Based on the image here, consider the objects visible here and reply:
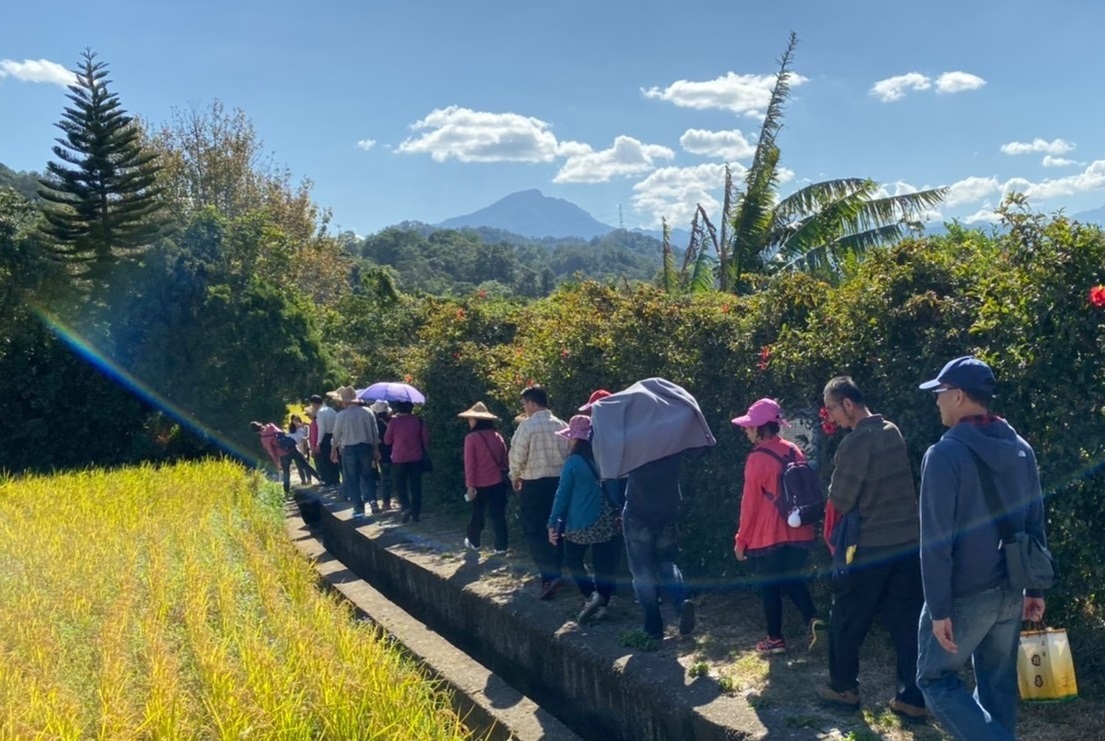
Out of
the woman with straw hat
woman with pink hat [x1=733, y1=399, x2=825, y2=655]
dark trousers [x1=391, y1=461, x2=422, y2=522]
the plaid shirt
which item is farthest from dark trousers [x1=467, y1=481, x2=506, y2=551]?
woman with pink hat [x1=733, y1=399, x2=825, y2=655]

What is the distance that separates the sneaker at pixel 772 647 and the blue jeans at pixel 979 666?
5.53ft

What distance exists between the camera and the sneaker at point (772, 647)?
5117mm

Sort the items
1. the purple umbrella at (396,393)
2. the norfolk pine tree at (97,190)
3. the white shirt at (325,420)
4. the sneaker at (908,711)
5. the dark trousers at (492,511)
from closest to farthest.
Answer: the sneaker at (908,711), the dark trousers at (492,511), the purple umbrella at (396,393), the white shirt at (325,420), the norfolk pine tree at (97,190)

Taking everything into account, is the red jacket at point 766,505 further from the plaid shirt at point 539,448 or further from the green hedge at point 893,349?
the plaid shirt at point 539,448

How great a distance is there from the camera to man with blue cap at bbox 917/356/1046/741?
3.30 meters

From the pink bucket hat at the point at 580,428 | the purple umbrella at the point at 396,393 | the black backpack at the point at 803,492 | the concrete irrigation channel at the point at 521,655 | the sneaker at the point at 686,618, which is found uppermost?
the purple umbrella at the point at 396,393

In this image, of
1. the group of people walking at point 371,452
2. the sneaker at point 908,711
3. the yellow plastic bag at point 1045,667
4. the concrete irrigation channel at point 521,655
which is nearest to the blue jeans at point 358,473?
the group of people walking at point 371,452

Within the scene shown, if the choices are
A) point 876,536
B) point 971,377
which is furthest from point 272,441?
point 971,377

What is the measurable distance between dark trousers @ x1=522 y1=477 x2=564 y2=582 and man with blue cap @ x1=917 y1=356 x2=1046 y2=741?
368cm

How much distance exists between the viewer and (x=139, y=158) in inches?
982

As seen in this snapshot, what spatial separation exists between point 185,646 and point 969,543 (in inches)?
166

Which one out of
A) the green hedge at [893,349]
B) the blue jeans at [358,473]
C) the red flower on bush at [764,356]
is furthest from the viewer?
the blue jeans at [358,473]

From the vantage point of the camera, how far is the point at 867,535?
418 centimetres

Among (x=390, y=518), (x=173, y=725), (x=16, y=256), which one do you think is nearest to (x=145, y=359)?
(x=16, y=256)
